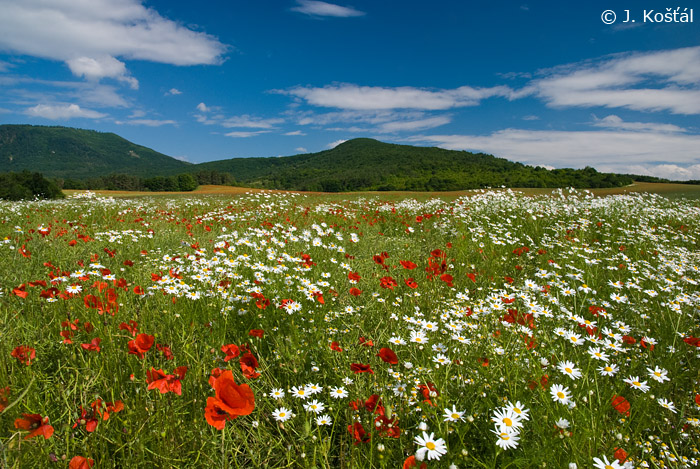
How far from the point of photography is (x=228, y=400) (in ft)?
3.31

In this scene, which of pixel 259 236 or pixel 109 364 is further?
pixel 259 236

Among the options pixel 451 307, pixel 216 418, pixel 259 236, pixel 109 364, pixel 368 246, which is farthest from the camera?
pixel 368 246

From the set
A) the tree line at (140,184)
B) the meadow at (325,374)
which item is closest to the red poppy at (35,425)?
the meadow at (325,374)

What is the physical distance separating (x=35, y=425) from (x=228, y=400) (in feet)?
2.35

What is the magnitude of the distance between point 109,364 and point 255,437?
105 centimetres

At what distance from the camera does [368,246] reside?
238 inches

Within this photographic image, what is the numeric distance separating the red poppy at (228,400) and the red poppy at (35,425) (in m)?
0.54

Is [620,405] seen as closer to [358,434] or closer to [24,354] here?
[358,434]

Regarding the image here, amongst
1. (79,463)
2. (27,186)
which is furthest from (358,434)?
(27,186)

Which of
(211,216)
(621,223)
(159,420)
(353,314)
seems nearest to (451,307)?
(353,314)

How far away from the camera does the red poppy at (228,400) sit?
99 cm

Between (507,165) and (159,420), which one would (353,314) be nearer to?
(159,420)

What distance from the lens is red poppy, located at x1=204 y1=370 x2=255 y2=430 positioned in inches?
38.8

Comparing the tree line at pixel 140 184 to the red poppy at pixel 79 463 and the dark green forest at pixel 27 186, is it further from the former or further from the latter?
the red poppy at pixel 79 463
